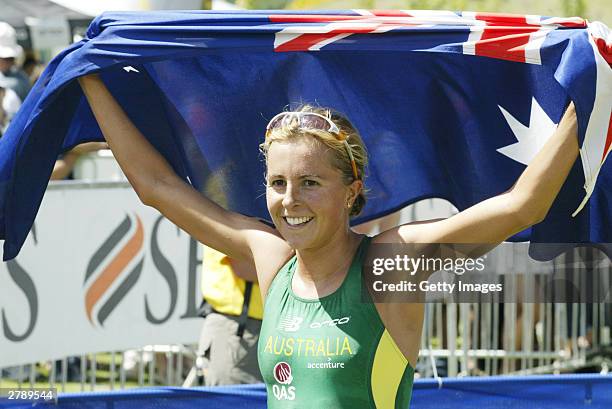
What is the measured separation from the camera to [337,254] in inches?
144

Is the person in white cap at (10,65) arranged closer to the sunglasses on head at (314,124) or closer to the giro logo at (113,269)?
the giro logo at (113,269)

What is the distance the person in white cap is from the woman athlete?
672 cm

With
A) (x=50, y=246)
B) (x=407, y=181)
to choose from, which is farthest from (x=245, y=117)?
(x=50, y=246)

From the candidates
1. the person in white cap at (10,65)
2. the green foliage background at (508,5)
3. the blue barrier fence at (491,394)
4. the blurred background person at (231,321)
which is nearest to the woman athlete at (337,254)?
the blue barrier fence at (491,394)

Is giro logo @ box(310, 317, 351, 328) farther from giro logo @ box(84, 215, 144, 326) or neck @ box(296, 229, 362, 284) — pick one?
giro logo @ box(84, 215, 144, 326)

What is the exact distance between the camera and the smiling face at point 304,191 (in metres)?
3.52

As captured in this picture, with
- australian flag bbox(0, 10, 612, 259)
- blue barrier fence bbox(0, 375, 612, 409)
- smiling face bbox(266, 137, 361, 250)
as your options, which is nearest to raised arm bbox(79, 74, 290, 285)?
australian flag bbox(0, 10, 612, 259)

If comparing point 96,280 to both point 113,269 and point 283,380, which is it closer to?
point 113,269

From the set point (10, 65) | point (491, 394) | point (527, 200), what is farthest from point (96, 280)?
point (527, 200)

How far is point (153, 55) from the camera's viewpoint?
3.83 metres

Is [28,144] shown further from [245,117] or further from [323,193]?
[323,193]

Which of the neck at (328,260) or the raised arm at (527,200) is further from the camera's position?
the neck at (328,260)

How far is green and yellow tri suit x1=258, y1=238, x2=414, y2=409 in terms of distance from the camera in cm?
351

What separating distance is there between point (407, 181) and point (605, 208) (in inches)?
28.9
